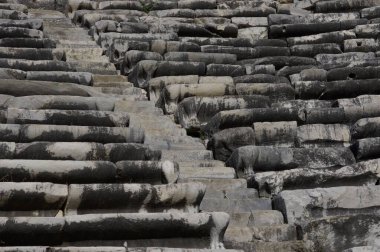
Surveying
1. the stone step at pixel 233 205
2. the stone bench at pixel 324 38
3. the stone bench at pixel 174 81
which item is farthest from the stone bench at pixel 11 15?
the stone step at pixel 233 205

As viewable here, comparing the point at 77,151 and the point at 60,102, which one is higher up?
the point at 60,102

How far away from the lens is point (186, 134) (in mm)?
8047

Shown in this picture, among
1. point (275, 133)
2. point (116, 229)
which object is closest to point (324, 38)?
point (275, 133)

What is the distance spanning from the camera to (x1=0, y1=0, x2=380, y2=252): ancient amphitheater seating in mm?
5531

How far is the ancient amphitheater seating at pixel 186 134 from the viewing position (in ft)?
18.1

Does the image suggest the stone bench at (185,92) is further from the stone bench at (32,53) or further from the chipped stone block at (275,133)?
the stone bench at (32,53)

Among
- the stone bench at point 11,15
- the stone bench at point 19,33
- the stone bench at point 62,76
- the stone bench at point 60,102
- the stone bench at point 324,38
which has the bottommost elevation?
the stone bench at point 60,102

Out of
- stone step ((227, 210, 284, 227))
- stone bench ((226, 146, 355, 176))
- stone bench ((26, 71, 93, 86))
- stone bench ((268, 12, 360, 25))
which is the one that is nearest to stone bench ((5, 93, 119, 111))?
stone bench ((26, 71, 93, 86))

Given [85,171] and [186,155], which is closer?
[85,171]

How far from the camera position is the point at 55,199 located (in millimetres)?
5605

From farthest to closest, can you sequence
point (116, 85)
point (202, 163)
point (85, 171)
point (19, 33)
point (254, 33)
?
point (254, 33)
point (19, 33)
point (116, 85)
point (202, 163)
point (85, 171)

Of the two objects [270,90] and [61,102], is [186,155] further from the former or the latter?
[270,90]

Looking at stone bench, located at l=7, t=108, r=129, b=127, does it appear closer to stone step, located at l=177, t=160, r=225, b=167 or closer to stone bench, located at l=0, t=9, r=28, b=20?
stone step, located at l=177, t=160, r=225, b=167

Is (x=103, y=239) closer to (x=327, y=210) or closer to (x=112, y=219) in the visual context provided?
(x=112, y=219)
